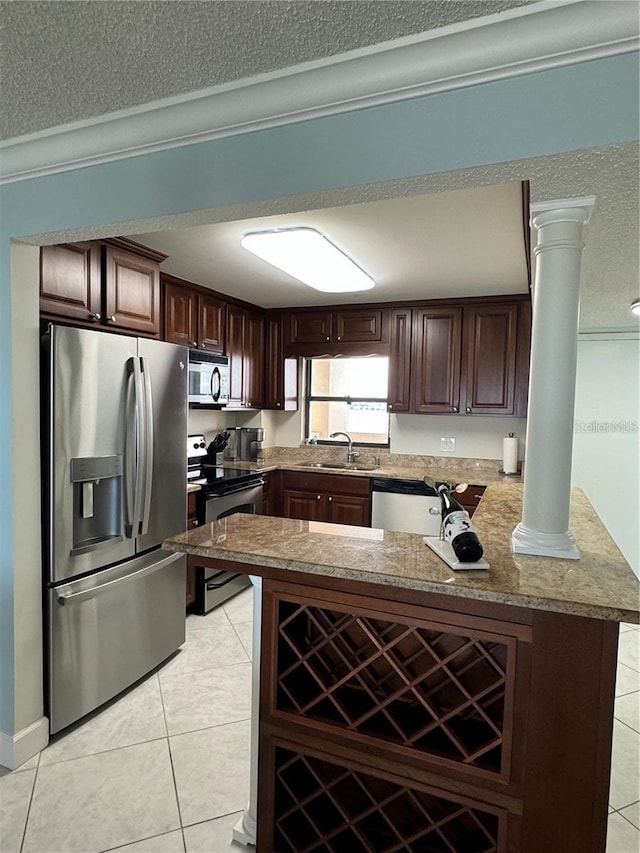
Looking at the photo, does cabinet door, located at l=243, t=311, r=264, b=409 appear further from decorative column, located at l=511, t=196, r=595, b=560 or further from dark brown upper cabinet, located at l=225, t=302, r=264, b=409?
decorative column, located at l=511, t=196, r=595, b=560

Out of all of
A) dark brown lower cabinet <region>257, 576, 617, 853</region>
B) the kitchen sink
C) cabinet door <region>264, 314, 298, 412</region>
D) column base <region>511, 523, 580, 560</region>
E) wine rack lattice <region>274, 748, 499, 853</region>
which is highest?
cabinet door <region>264, 314, 298, 412</region>

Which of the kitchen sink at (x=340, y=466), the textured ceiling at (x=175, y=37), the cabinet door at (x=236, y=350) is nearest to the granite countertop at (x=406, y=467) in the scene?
the kitchen sink at (x=340, y=466)

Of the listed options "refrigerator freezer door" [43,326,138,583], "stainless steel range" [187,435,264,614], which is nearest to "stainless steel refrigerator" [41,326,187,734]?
"refrigerator freezer door" [43,326,138,583]

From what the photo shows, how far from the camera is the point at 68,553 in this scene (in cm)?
218

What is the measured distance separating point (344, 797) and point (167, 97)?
2196 mm

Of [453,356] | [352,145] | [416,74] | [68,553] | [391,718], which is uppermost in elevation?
[416,74]

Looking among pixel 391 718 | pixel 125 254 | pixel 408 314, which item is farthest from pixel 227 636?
pixel 408 314

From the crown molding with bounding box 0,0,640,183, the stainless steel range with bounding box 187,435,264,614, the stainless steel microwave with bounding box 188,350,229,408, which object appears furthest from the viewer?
the stainless steel microwave with bounding box 188,350,229,408

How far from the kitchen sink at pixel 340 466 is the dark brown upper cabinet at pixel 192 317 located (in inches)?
52.1

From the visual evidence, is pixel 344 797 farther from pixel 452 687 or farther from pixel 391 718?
pixel 452 687

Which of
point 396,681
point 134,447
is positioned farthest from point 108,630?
point 396,681

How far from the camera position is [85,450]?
2.21m

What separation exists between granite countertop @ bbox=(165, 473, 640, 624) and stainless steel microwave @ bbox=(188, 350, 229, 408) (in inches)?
70.0

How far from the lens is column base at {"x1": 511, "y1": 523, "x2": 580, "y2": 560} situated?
1503mm
